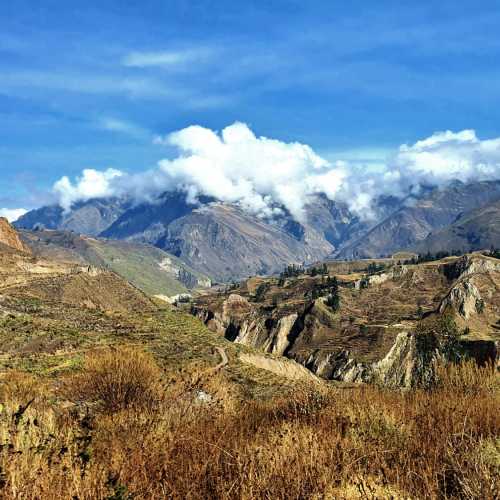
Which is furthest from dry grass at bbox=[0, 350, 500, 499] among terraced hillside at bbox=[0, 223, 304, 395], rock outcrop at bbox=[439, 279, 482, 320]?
rock outcrop at bbox=[439, 279, 482, 320]

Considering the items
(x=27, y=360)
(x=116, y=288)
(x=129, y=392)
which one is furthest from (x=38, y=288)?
(x=129, y=392)

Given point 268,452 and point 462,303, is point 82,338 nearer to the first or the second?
point 268,452

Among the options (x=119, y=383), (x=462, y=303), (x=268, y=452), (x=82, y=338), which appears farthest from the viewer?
(x=462, y=303)

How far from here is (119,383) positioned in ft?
83.3

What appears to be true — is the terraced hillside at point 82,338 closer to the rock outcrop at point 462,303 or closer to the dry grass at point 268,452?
the dry grass at point 268,452

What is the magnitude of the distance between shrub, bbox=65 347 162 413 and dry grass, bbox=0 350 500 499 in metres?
2.75

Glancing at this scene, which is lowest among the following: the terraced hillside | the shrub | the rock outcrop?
the rock outcrop

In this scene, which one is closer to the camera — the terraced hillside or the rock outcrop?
the terraced hillside

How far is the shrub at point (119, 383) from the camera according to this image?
24250 millimetres

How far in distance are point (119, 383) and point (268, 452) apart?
1371cm

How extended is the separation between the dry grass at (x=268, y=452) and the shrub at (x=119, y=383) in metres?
2.75

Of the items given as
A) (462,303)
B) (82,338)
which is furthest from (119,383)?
(462,303)

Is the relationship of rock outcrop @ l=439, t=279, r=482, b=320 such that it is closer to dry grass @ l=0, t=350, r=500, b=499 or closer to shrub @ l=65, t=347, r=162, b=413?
shrub @ l=65, t=347, r=162, b=413

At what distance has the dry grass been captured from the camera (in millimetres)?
11820
